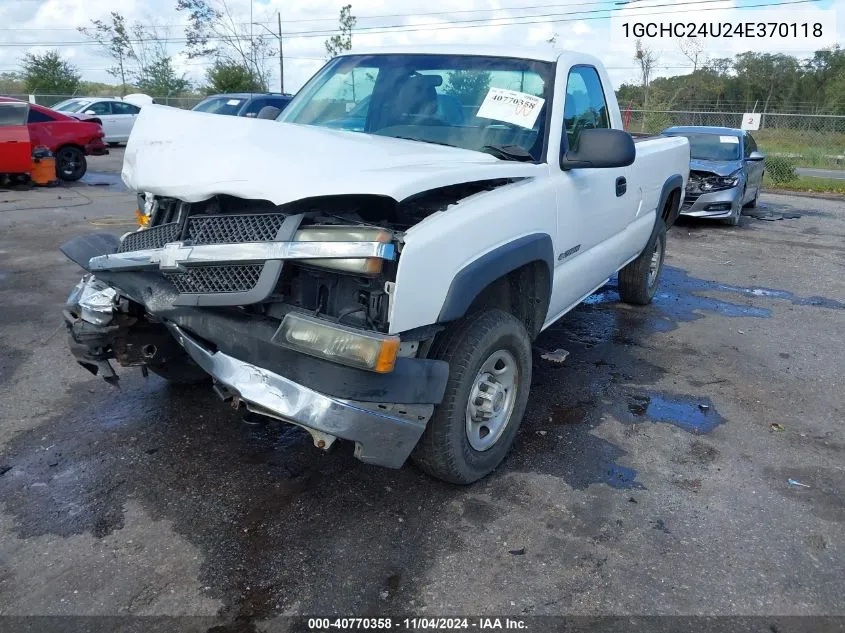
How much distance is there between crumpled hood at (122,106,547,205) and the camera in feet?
Result: 8.77

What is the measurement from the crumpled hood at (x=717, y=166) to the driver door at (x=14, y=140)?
1195cm

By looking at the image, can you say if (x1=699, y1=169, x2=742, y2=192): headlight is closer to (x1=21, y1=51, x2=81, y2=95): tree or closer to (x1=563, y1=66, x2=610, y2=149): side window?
(x1=563, y1=66, x2=610, y2=149): side window

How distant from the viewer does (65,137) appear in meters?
14.3

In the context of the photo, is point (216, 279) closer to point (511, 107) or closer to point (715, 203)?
point (511, 107)

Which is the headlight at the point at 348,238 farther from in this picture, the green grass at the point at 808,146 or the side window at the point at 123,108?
the green grass at the point at 808,146

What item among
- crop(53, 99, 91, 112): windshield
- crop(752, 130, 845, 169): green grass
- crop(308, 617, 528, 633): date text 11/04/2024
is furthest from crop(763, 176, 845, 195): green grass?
crop(53, 99, 91, 112): windshield

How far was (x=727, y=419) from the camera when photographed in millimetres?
4352

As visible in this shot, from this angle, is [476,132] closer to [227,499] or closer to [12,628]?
[227,499]

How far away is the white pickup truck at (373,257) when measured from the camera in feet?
8.66

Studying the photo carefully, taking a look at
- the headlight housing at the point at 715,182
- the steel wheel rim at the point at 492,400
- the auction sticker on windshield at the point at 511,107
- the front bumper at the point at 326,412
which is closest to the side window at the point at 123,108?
the headlight housing at the point at 715,182

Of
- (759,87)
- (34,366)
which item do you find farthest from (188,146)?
(759,87)

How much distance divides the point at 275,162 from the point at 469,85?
1.65 metres

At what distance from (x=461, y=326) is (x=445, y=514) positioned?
864mm

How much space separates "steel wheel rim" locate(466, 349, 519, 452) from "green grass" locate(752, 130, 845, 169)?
2379cm
